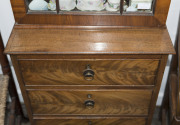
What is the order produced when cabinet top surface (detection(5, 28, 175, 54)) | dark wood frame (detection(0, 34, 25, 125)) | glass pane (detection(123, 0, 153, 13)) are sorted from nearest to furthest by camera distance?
cabinet top surface (detection(5, 28, 175, 54)) < glass pane (detection(123, 0, 153, 13)) < dark wood frame (detection(0, 34, 25, 125))

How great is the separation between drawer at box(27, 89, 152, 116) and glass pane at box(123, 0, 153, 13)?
1.32 ft

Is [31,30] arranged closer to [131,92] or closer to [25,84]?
[25,84]

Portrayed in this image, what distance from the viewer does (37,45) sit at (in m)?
1.08

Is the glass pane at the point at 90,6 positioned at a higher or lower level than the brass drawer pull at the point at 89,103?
higher

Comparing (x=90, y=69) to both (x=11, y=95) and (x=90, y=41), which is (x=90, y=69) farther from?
(x=11, y=95)

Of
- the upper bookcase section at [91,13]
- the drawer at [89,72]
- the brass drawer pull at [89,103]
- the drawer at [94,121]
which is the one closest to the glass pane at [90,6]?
the upper bookcase section at [91,13]

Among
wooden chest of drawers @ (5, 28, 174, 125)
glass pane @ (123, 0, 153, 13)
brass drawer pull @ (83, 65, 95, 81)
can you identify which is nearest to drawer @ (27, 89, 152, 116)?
wooden chest of drawers @ (5, 28, 174, 125)

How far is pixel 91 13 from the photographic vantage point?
1.18 m

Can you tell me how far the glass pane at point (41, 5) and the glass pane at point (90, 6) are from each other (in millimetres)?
45

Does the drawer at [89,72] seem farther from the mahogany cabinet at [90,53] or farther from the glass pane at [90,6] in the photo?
the glass pane at [90,6]

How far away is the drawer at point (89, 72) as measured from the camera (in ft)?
3.67

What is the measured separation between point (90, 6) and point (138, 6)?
0.23 metres

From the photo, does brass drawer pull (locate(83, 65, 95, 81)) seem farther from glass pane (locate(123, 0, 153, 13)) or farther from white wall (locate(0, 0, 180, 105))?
white wall (locate(0, 0, 180, 105))

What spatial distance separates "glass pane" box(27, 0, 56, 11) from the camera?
1177mm
